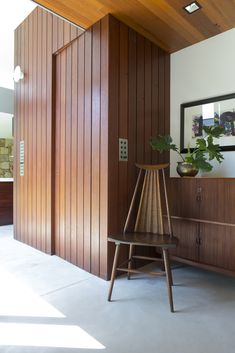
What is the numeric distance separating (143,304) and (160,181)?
1.13 m

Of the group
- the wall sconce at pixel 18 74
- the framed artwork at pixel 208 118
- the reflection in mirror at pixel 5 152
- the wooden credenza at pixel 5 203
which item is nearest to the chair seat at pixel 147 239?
the framed artwork at pixel 208 118

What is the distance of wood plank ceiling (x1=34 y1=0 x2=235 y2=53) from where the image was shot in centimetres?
218

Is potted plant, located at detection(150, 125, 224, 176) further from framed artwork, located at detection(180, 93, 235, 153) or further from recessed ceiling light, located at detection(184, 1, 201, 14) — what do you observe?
recessed ceiling light, located at detection(184, 1, 201, 14)

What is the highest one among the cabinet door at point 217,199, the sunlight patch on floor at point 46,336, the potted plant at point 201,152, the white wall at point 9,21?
the white wall at point 9,21

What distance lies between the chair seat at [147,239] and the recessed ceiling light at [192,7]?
78.3 inches

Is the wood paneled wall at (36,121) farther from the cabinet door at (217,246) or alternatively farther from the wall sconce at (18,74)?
the cabinet door at (217,246)

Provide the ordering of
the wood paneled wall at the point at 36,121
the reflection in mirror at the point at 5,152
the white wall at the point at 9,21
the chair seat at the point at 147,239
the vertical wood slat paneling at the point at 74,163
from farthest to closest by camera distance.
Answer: the reflection in mirror at the point at 5,152
the white wall at the point at 9,21
the wood paneled wall at the point at 36,121
the vertical wood slat paneling at the point at 74,163
the chair seat at the point at 147,239

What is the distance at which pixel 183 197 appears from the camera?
2.37 meters

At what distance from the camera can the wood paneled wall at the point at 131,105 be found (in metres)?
2.41

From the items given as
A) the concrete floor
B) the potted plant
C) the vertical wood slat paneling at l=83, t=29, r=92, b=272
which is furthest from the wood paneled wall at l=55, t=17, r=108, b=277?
the potted plant

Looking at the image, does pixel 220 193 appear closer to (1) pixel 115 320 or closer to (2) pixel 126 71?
(1) pixel 115 320

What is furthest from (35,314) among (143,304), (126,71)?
(126,71)

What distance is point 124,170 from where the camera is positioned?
8.32ft

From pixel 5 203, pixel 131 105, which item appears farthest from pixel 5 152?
pixel 131 105
